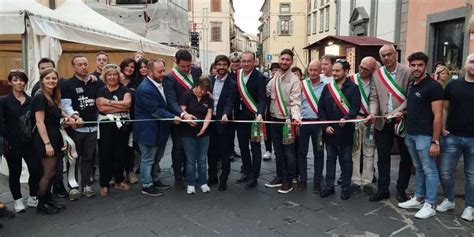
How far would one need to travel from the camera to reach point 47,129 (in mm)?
4102

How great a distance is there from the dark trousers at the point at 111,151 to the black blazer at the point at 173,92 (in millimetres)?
737

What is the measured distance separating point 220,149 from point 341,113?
1.66 metres

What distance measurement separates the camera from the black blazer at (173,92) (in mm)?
4812

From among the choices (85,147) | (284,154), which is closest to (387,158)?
(284,154)

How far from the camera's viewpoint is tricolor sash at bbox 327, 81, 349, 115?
4.62 metres

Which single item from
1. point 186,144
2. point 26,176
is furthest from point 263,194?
point 26,176

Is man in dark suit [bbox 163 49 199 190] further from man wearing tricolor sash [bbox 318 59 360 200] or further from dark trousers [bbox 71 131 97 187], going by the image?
man wearing tricolor sash [bbox 318 59 360 200]

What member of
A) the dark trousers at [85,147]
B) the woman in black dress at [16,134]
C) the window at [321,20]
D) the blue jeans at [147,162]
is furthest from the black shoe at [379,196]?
the window at [321,20]

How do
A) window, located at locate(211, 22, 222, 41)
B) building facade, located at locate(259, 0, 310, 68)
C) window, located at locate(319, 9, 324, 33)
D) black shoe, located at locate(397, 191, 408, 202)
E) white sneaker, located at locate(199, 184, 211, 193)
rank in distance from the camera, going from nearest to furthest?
black shoe, located at locate(397, 191, 408, 202) → white sneaker, located at locate(199, 184, 211, 193) → window, located at locate(319, 9, 324, 33) → building facade, located at locate(259, 0, 310, 68) → window, located at locate(211, 22, 222, 41)

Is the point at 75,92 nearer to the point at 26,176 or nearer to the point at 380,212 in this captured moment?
the point at 26,176

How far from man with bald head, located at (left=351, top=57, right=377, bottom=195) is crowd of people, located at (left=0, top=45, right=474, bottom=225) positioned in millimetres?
14

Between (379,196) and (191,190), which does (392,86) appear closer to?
(379,196)

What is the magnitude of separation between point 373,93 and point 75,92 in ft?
11.7

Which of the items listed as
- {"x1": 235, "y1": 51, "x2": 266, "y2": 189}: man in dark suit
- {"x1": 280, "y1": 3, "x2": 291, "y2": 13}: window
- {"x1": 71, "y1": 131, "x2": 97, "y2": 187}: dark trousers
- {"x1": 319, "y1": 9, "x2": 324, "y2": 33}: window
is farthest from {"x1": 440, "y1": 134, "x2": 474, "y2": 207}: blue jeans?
{"x1": 280, "y1": 3, "x2": 291, "y2": 13}: window
